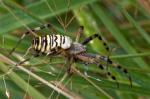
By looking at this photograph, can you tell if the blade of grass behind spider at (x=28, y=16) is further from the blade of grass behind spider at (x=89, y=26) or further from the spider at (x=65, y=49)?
the blade of grass behind spider at (x=89, y=26)

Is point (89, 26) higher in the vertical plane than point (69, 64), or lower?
higher

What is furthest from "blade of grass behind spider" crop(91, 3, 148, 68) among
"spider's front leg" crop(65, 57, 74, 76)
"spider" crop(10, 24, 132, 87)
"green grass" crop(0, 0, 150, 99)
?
"spider's front leg" crop(65, 57, 74, 76)

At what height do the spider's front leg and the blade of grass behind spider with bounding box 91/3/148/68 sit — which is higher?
the blade of grass behind spider with bounding box 91/3/148/68

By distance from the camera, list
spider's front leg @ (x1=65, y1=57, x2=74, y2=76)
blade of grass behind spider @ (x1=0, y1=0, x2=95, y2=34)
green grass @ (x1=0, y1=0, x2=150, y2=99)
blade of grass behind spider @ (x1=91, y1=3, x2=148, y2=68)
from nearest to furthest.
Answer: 1. green grass @ (x1=0, y1=0, x2=150, y2=99)
2. spider's front leg @ (x1=65, y1=57, x2=74, y2=76)
3. blade of grass behind spider @ (x1=0, y1=0, x2=95, y2=34)
4. blade of grass behind spider @ (x1=91, y1=3, x2=148, y2=68)

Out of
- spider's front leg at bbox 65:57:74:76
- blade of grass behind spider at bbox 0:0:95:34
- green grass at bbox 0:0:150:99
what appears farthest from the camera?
blade of grass behind spider at bbox 0:0:95:34

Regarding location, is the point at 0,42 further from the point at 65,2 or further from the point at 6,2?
the point at 65,2

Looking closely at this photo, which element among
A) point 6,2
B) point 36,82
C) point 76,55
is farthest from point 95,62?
point 6,2

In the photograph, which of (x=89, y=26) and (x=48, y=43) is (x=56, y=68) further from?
(x=89, y=26)

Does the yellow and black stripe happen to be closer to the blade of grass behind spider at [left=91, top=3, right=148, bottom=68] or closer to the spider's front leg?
the spider's front leg

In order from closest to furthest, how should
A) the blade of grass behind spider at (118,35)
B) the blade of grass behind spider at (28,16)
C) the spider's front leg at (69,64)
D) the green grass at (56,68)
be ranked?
the green grass at (56,68) < the spider's front leg at (69,64) < the blade of grass behind spider at (28,16) < the blade of grass behind spider at (118,35)

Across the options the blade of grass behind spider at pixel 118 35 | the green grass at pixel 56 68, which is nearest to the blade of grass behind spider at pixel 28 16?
the green grass at pixel 56 68

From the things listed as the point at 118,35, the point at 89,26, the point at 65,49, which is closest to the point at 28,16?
the point at 65,49
